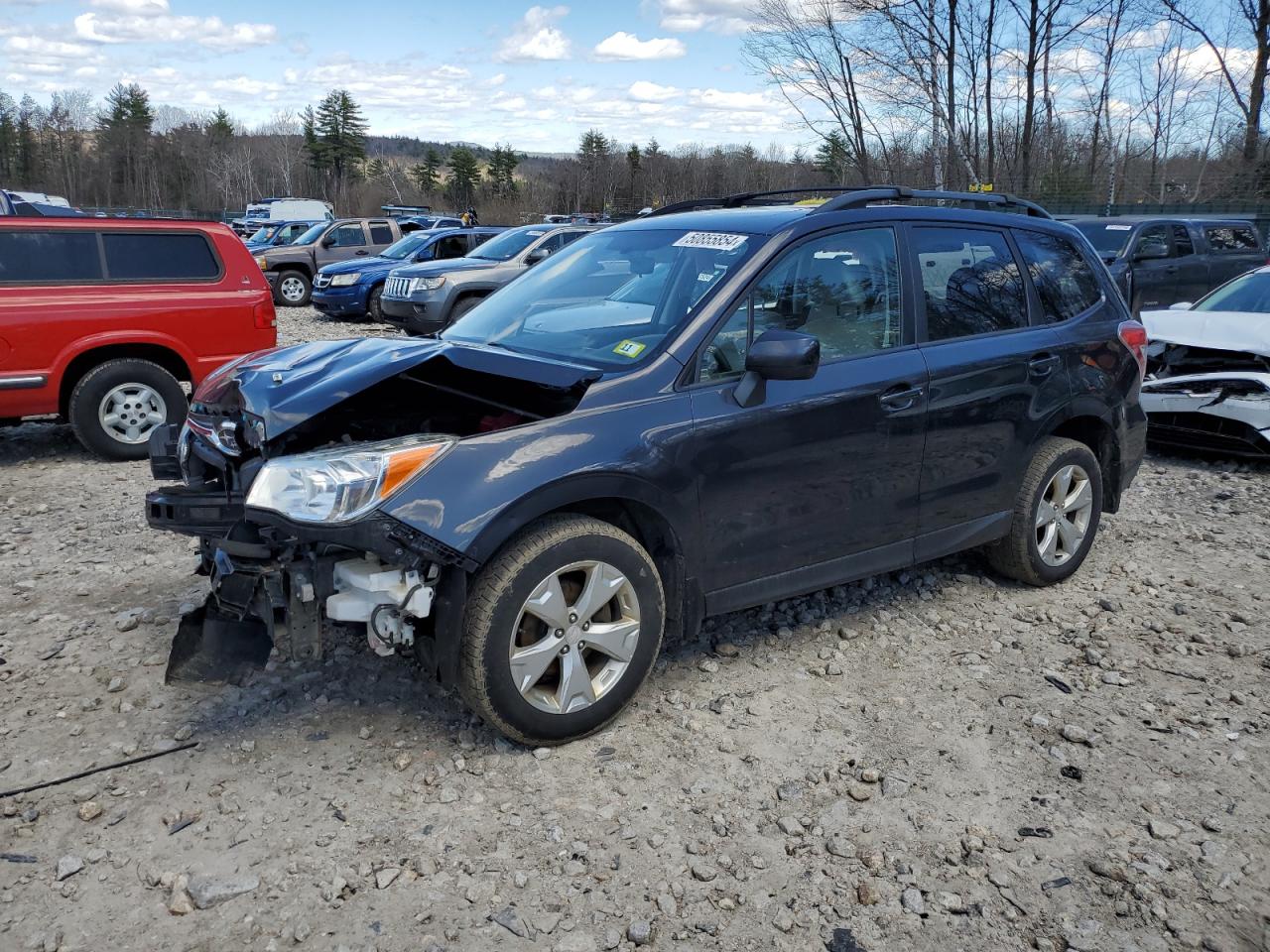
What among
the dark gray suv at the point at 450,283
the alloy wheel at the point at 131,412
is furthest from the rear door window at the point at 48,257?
the dark gray suv at the point at 450,283

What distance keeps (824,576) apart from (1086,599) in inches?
70.0

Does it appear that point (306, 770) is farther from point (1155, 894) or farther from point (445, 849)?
point (1155, 894)

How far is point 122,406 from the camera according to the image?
7.62 metres

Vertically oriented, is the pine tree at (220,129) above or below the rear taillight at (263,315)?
above

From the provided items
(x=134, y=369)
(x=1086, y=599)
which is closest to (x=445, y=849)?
(x=1086, y=599)

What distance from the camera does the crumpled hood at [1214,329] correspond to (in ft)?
24.2

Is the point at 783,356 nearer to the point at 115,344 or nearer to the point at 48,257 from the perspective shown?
the point at 115,344

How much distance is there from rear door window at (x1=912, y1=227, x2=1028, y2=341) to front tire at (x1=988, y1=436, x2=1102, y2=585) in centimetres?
70

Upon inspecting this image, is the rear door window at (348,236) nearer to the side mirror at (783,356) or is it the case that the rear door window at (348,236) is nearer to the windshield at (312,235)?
the windshield at (312,235)

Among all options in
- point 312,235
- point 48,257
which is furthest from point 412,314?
point 312,235

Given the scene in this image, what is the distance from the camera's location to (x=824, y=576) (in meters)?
3.94

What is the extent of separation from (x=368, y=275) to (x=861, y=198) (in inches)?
555

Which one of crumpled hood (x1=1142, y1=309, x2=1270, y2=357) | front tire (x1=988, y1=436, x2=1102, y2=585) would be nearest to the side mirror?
front tire (x1=988, y1=436, x2=1102, y2=585)

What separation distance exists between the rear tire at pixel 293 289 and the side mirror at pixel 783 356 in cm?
1835
